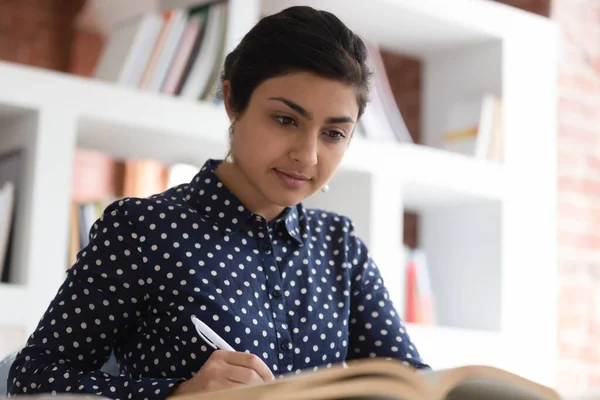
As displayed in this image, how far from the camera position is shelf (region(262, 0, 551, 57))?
9.17ft

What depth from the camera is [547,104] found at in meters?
3.06

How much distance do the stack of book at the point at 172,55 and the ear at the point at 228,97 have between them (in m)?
1.02

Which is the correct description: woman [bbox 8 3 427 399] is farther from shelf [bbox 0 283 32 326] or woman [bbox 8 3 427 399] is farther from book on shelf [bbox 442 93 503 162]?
book on shelf [bbox 442 93 503 162]

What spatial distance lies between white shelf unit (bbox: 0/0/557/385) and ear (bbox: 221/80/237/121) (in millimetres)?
911

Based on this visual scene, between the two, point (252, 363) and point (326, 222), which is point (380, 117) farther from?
point (252, 363)

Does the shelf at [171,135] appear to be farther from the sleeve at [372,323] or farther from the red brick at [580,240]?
the sleeve at [372,323]

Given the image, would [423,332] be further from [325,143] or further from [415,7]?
[325,143]

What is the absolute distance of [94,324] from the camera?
1190 millimetres

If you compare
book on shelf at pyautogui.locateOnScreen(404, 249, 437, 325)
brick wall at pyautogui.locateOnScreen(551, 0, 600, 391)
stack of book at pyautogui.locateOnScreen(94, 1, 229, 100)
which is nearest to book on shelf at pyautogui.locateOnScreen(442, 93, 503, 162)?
book on shelf at pyautogui.locateOnScreen(404, 249, 437, 325)

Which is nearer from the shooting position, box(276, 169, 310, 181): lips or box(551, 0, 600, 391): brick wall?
box(276, 169, 310, 181): lips

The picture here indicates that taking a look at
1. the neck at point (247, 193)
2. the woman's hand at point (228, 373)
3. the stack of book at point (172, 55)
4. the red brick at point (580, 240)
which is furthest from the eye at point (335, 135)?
the red brick at point (580, 240)

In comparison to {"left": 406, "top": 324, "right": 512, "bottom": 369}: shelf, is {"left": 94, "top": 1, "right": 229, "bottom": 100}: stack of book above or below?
above

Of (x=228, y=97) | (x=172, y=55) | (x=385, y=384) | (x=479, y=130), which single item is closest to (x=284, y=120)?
(x=228, y=97)

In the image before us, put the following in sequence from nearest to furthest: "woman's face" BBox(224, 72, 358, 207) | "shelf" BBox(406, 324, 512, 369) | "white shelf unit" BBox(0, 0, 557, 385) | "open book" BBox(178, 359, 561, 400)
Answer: "open book" BBox(178, 359, 561, 400), "woman's face" BBox(224, 72, 358, 207), "white shelf unit" BBox(0, 0, 557, 385), "shelf" BBox(406, 324, 512, 369)
